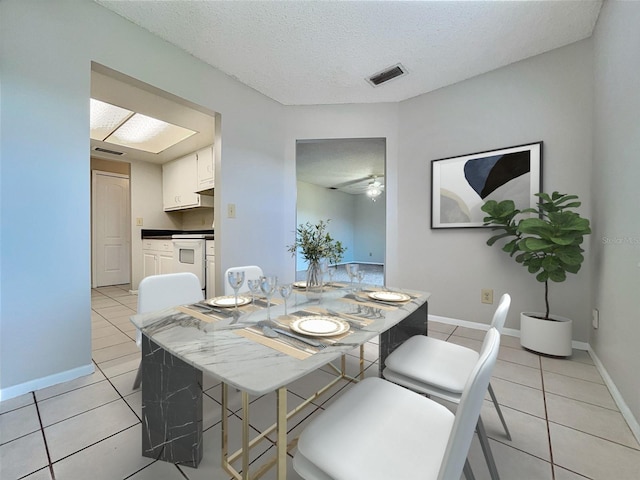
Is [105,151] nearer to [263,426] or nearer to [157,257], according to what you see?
[157,257]

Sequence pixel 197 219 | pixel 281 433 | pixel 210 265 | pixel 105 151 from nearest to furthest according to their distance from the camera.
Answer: pixel 281 433 → pixel 210 265 → pixel 105 151 → pixel 197 219

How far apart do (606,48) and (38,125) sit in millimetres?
3580

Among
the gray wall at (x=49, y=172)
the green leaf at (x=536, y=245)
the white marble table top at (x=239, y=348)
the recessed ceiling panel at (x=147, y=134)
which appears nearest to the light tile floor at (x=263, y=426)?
the gray wall at (x=49, y=172)

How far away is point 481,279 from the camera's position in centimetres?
251

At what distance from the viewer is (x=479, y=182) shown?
8.18 feet

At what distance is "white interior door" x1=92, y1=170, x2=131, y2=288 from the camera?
14.4 feet

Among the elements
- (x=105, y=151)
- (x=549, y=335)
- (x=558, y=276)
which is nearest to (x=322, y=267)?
(x=558, y=276)

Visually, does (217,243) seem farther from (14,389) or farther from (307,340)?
(307,340)

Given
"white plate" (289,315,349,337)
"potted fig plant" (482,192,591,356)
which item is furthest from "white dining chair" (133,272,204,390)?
"potted fig plant" (482,192,591,356)

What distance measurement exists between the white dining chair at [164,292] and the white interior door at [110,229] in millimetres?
3769

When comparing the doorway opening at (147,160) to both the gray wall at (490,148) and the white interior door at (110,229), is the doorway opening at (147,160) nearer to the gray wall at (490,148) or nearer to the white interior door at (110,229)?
the white interior door at (110,229)

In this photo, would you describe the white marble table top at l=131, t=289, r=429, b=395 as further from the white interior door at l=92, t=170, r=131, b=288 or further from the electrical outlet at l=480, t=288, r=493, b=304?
the white interior door at l=92, t=170, r=131, b=288

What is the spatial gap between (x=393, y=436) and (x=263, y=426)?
801mm

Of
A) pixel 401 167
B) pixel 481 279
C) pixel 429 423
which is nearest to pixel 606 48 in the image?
pixel 401 167
